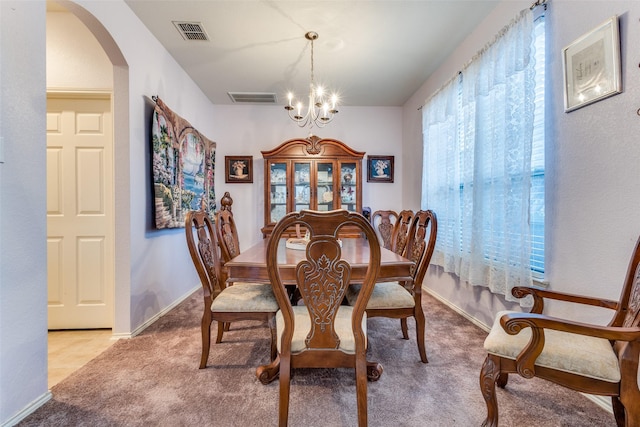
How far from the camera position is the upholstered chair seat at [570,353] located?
3.26ft

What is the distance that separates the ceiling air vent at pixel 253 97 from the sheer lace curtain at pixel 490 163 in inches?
87.9

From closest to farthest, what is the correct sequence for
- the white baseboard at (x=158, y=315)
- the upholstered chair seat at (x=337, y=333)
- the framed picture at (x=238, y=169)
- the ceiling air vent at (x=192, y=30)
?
the upholstered chair seat at (x=337, y=333), the white baseboard at (x=158, y=315), the ceiling air vent at (x=192, y=30), the framed picture at (x=238, y=169)

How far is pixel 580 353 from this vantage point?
103 cm

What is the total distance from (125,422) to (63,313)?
1.60m

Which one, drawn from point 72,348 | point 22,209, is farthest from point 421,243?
point 72,348

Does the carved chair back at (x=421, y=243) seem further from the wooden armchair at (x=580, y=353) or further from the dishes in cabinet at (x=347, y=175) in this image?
the dishes in cabinet at (x=347, y=175)

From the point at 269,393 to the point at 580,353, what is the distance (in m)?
1.42

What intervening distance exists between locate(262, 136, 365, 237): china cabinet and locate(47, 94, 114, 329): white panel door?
1824 mm

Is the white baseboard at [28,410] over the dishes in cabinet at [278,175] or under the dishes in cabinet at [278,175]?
under

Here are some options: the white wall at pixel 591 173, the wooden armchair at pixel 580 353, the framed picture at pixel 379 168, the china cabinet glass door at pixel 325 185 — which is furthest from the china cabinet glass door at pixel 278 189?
the wooden armchair at pixel 580 353

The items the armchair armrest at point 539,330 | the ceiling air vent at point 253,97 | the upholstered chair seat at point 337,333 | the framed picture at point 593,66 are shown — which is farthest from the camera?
the ceiling air vent at point 253,97

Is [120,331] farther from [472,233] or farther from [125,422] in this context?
[472,233]

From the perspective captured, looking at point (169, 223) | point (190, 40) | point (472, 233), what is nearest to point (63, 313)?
point (169, 223)

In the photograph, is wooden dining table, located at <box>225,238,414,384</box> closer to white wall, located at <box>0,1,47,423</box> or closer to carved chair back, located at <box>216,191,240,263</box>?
carved chair back, located at <box>216,191,240,263</box>
